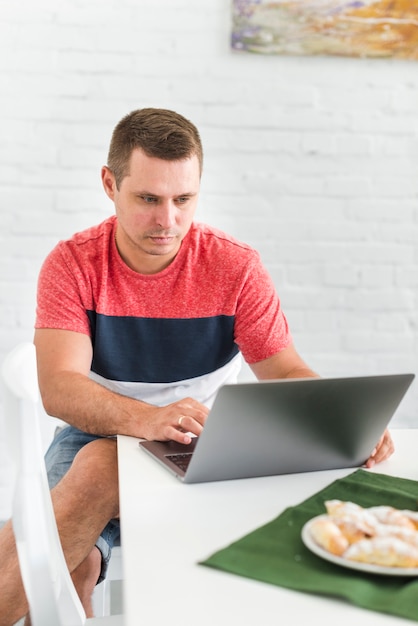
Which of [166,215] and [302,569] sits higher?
[166,215]

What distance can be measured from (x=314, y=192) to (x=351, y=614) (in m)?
2.39

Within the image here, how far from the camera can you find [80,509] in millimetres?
1482

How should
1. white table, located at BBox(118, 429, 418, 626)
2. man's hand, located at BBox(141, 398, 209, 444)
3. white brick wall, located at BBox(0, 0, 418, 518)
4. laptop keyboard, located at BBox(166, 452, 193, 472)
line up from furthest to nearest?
white brick wall, located at BBox(0, 0, 418, 518), man's hand, located at BBox(141, 398, 209, 444), laptop keyboard, located at BBox(166, 452, 193, 472), white table, located at BBox(118, 429, 418, 626)

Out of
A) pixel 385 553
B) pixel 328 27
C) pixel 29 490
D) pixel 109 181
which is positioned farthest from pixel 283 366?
pixel 328 27

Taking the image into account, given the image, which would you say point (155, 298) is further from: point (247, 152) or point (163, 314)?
point (247, 152)

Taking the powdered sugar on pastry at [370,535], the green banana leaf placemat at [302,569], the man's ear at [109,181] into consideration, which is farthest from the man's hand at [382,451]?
the man's ear at [109,181]

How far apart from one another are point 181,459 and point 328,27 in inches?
83.8

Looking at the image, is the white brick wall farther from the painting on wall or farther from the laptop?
the laptop

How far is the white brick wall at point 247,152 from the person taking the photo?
9.45 ft

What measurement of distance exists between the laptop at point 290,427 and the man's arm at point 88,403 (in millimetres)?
100

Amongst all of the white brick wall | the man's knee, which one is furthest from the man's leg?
the white brick wall

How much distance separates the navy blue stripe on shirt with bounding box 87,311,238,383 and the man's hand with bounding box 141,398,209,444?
22.0 inches

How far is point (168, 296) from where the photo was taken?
201 centimetres

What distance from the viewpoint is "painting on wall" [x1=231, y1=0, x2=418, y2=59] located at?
2.89 m
